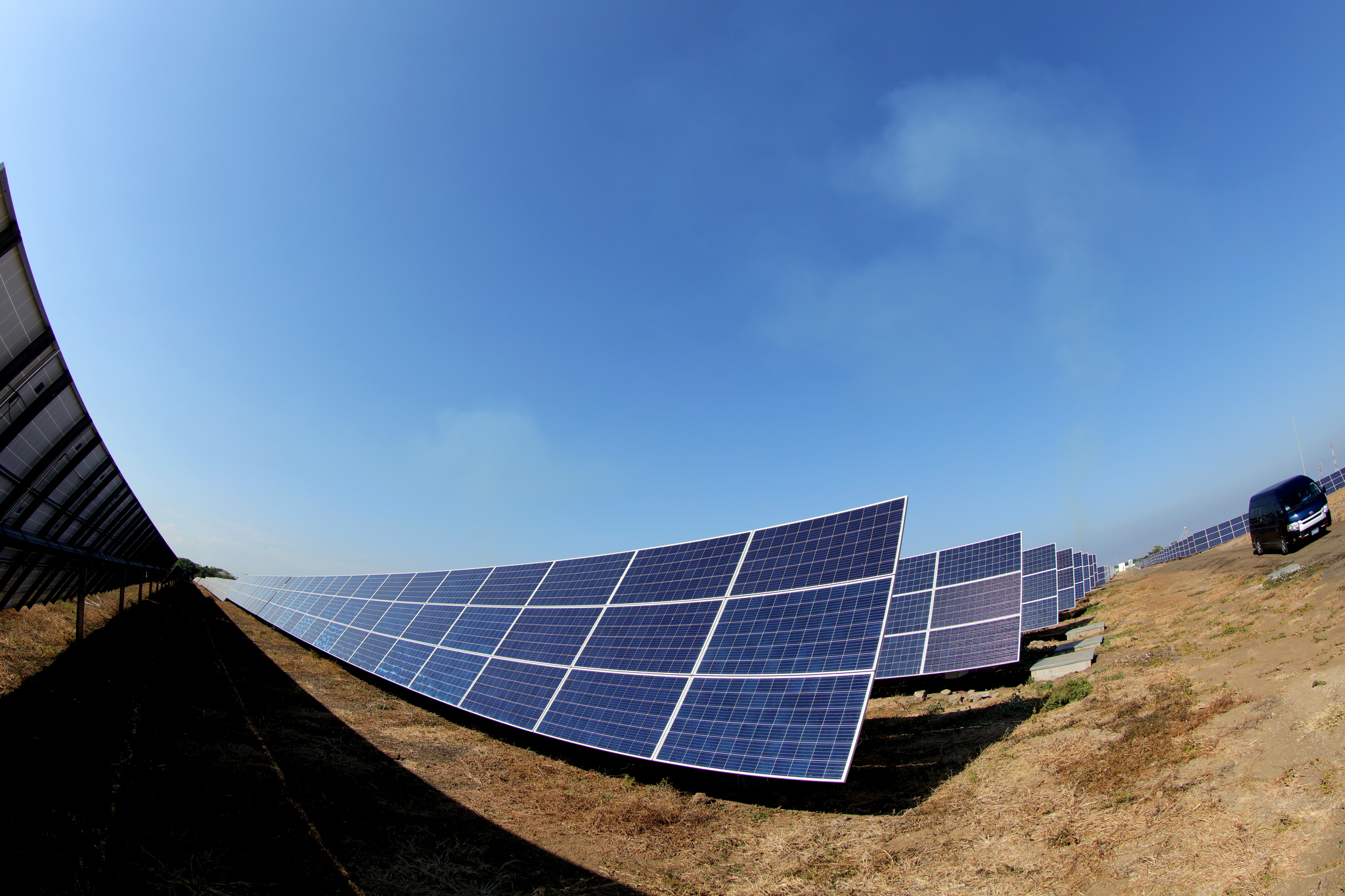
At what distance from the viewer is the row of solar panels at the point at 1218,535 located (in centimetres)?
4575

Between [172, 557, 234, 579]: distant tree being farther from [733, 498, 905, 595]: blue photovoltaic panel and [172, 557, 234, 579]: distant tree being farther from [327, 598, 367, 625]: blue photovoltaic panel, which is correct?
[733, 498, 905, 595]: blue photovoltaic panel

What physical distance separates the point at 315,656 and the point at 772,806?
29.9m

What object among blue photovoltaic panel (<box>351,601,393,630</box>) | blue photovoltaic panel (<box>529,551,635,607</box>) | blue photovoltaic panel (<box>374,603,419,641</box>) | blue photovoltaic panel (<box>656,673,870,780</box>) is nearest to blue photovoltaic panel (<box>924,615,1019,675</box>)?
blue photovoltaic panel (<box>656,673,870,780</box>)

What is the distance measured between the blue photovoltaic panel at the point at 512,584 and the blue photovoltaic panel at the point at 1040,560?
110ft

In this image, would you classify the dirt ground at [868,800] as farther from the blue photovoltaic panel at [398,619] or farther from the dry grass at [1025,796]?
the blue photovoltaic panel at [398,619]

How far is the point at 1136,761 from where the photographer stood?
36.8 feet

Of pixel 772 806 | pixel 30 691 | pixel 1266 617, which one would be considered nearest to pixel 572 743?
pixel 772 806

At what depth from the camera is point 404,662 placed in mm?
23344

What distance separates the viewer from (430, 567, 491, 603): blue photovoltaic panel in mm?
28938

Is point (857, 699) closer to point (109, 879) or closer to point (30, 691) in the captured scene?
point (109, 879)

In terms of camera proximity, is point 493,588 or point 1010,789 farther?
point 493,588

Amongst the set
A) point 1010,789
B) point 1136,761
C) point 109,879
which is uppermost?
point 1136,761

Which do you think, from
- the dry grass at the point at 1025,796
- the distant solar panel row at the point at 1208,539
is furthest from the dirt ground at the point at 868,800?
the distant solar panel row at the point at 1208,539

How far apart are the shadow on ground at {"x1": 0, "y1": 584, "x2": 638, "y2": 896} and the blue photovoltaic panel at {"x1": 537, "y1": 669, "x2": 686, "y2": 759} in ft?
10.5
